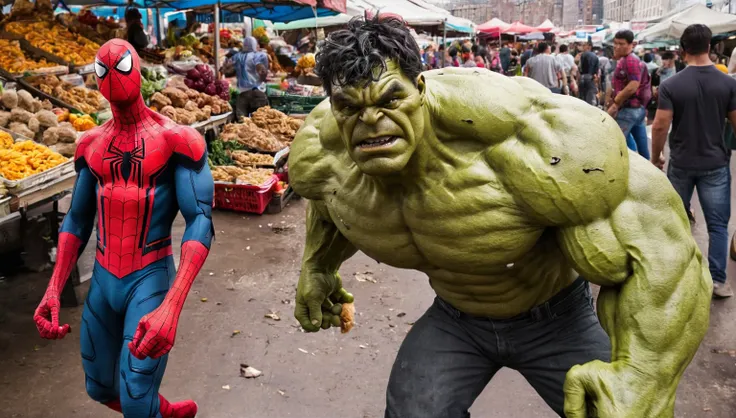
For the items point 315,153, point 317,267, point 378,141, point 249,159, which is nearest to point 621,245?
point 378,141

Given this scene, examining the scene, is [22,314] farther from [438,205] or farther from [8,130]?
[438,205]

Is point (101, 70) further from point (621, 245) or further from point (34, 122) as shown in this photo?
point (34, 122)

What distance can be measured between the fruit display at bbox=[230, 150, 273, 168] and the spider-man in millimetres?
5663

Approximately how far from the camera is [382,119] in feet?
6.09

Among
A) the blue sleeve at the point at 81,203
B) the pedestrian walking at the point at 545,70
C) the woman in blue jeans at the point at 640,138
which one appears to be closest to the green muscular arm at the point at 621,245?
the blue sleeve at the point at 81,203

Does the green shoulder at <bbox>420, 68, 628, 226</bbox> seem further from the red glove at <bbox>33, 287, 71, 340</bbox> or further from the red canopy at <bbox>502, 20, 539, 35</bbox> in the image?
the red canopy at <bbox>502, 20, 539, 35</bbox>

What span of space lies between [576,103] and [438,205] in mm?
507

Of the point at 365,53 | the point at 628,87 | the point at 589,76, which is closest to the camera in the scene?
the point at 365,53

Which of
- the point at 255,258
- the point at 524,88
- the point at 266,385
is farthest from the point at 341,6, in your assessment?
the point at 524,88

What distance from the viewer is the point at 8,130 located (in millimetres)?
5953

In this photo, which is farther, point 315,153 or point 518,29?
point 518,29

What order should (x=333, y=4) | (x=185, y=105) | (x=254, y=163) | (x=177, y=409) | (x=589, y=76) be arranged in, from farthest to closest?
(x=589, y=76)
(x=333, y=4)
(x=185, y=105)
(x=254, y=163)
(x=177, y=409)

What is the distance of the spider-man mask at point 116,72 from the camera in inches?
113

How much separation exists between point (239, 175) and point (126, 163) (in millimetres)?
5275
